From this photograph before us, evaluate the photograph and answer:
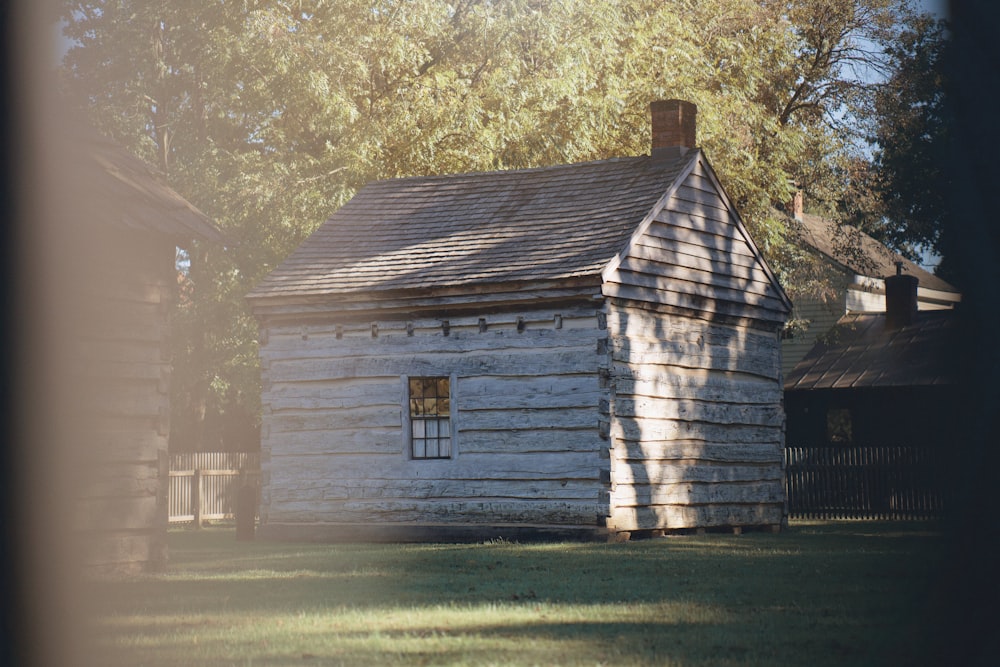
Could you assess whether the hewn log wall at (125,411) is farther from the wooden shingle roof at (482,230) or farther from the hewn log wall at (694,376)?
the hewn log wall at (694,376)

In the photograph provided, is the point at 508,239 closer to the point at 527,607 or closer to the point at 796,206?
the point at 527,607

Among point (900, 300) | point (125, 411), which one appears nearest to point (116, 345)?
point (125, 411)

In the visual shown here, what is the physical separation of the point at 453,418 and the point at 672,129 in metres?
7.10

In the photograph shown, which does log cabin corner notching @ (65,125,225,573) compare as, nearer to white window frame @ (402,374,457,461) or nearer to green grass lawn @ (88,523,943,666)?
green grass lawn @ (88,523,943,666)

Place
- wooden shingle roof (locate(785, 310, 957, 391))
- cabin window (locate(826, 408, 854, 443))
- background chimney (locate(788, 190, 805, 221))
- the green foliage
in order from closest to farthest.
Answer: wooden shingle roof (locate(785, 310, 957, 391)) → the green foliage → cabin window (locate(826, 408, 854, 443)) → background chimney (locate(788, 190, 805, 221))

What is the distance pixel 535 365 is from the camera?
64.5 ft

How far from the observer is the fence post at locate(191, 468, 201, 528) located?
94.9 ft

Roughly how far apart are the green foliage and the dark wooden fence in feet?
20.9

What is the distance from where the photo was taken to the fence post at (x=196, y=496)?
94.9ft

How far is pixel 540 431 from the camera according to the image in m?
19.6

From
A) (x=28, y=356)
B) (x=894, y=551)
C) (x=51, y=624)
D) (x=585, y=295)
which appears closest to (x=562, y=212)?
(x=585, y=295)

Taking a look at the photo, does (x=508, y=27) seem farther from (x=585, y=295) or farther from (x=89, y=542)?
(x=89, y=542)

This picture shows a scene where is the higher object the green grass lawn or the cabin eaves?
the cabin eaves

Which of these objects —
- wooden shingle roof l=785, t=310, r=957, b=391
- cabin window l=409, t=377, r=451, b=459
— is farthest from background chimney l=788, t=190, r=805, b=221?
cabin window l=409, t=377, r=451, b=459
